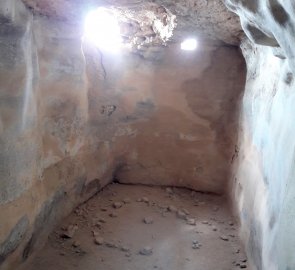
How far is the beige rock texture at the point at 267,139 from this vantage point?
1.46 meters

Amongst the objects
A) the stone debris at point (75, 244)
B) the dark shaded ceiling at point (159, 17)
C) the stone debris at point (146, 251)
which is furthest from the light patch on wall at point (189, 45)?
the stone debris at point (75, 244)

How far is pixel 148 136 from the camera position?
11.9 feet

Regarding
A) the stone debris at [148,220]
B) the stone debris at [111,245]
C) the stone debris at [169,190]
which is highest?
the stone debris at [169,190]

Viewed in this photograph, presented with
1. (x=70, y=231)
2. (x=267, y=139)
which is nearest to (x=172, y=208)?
(x=70, y=231)

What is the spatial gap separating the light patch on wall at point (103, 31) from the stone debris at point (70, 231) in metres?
1.53

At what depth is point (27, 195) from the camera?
7.83 ft

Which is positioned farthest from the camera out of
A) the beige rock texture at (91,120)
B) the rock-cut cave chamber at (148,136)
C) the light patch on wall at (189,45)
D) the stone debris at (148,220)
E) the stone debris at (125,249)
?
the light patch on wall at (189,45)

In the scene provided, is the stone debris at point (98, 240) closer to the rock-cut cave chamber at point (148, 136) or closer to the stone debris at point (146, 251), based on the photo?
A: the rock-cut cave chamber at point (148, 136)

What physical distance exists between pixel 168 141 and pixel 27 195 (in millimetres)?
1600

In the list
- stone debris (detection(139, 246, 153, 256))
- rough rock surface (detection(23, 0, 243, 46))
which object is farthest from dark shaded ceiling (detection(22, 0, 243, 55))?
stone debris (detection(139, 246, 153, 256))

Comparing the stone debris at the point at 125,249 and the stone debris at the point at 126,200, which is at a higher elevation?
the stone debris at the point at 126,200

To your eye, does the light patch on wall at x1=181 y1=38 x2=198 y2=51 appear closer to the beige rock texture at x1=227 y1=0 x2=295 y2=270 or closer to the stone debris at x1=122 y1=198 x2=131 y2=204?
the beige rock texture at x1=227 y1=0 x2=295 y2=270

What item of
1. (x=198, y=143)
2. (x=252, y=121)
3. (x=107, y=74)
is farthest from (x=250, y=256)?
(x=107, y=74)

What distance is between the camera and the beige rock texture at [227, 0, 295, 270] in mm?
1465
